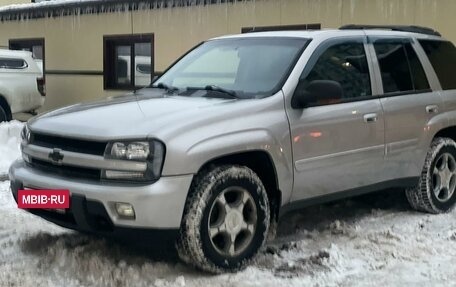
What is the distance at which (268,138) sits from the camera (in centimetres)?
484

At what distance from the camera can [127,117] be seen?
4.62 metres

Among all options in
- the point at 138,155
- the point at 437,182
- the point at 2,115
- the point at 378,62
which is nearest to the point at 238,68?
the point at 378,62

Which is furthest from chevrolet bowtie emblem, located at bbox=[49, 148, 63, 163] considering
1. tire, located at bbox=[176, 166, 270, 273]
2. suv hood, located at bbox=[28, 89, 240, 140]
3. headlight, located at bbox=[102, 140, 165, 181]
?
tire, located at bbox=[176, 166, 270, 273]

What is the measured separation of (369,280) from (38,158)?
251 cm

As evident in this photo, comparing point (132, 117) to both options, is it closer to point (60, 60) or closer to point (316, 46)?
point (316, 46)

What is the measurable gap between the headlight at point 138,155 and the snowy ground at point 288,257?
715 mm

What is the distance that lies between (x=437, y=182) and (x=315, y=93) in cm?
220

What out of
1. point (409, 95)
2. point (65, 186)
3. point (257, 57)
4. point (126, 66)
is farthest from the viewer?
point (126, 66)

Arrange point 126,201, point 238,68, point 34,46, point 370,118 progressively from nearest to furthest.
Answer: point 126,201 → point 238,68 → point 370,118 → point 34,46

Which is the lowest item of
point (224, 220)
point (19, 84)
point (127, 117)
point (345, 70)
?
point (19, 84)

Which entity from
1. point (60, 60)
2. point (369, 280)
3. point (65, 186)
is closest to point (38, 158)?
point (65, 186)

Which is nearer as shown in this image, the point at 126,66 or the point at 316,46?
the point at 316,46

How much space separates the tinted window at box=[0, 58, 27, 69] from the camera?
13125 millimetres

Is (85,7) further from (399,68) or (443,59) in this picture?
(399,68)
